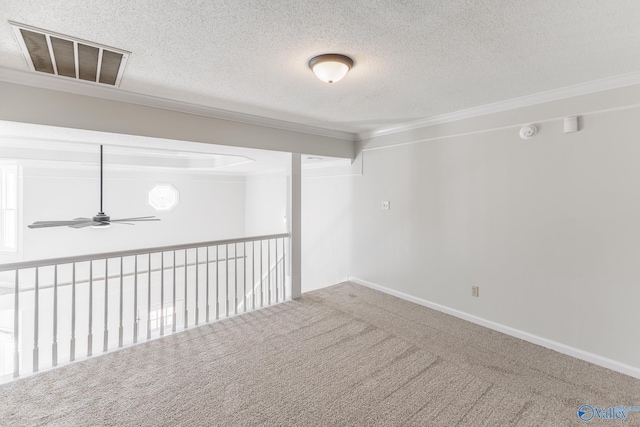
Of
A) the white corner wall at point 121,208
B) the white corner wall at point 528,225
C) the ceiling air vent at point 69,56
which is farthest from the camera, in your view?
the white corner wall at point 121,208

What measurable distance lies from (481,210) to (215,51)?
3028 millimetres

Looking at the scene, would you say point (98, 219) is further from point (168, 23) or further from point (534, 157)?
point (534, 157)

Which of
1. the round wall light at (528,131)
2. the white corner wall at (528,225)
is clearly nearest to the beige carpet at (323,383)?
the white corner wall at (528,225)

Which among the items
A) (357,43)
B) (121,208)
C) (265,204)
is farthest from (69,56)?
(265,204)

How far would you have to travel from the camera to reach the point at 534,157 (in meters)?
2.84

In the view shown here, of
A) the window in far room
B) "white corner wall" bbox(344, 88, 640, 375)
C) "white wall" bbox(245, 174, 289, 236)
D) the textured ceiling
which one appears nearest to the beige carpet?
"white corner wall" bbox(344, 88, 640, 375)

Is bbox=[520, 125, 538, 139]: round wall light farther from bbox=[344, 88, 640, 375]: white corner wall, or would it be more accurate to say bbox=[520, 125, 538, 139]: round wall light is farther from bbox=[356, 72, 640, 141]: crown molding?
bbox=[356, 72, 640, 141]: crown molding

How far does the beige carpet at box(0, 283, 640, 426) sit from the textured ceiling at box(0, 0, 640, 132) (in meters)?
2.43

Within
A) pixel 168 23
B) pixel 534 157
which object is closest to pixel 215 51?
pixel 168 23

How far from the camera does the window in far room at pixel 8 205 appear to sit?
193 inches

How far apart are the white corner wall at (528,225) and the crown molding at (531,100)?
89 mm

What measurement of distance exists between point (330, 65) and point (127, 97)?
200cm

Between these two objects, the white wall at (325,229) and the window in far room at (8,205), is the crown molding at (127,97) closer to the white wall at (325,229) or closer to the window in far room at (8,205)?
the white wall at (325,229)

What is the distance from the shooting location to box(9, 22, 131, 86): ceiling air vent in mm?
1789
